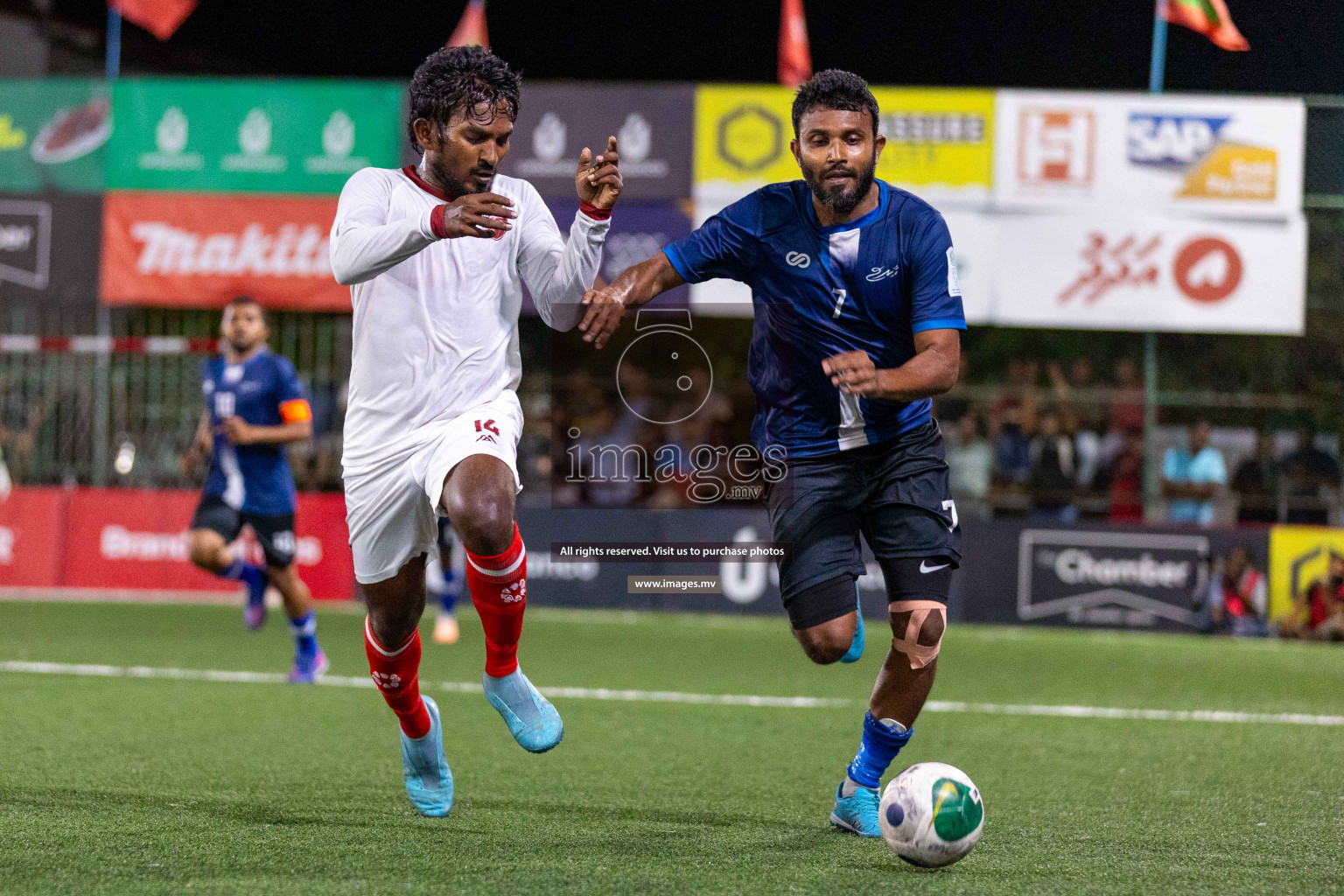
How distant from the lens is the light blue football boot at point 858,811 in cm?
483

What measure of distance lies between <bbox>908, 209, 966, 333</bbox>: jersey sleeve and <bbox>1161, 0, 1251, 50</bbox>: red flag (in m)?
11.3

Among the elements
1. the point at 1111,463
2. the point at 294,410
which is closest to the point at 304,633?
the point at 294,410

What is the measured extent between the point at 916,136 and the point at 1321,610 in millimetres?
5591

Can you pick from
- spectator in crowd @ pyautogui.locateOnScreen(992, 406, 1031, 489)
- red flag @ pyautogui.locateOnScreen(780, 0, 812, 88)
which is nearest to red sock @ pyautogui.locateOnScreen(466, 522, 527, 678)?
spectator in crowd @ pyautogui.locateOnScreen(992, 406, 1031, 489)

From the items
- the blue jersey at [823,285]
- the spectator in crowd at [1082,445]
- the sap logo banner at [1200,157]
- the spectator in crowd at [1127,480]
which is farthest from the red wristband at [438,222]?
the sap logo banner at [1200,157]

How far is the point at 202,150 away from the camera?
15.2m

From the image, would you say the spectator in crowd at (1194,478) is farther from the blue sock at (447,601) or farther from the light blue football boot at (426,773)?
the light blue football boot at (426,773)

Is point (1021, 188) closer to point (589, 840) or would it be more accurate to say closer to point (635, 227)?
point (635, 227)

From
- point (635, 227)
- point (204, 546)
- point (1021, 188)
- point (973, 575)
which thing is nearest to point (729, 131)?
point (635, 227)

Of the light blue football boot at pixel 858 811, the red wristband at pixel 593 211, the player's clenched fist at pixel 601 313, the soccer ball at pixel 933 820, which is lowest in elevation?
the light blue football boot at pixel 858 811

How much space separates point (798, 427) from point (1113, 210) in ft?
34.0

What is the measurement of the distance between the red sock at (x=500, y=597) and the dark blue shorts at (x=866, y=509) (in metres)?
0.86

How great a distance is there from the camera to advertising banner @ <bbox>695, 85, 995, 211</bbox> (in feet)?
47.5

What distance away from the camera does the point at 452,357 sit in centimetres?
482
